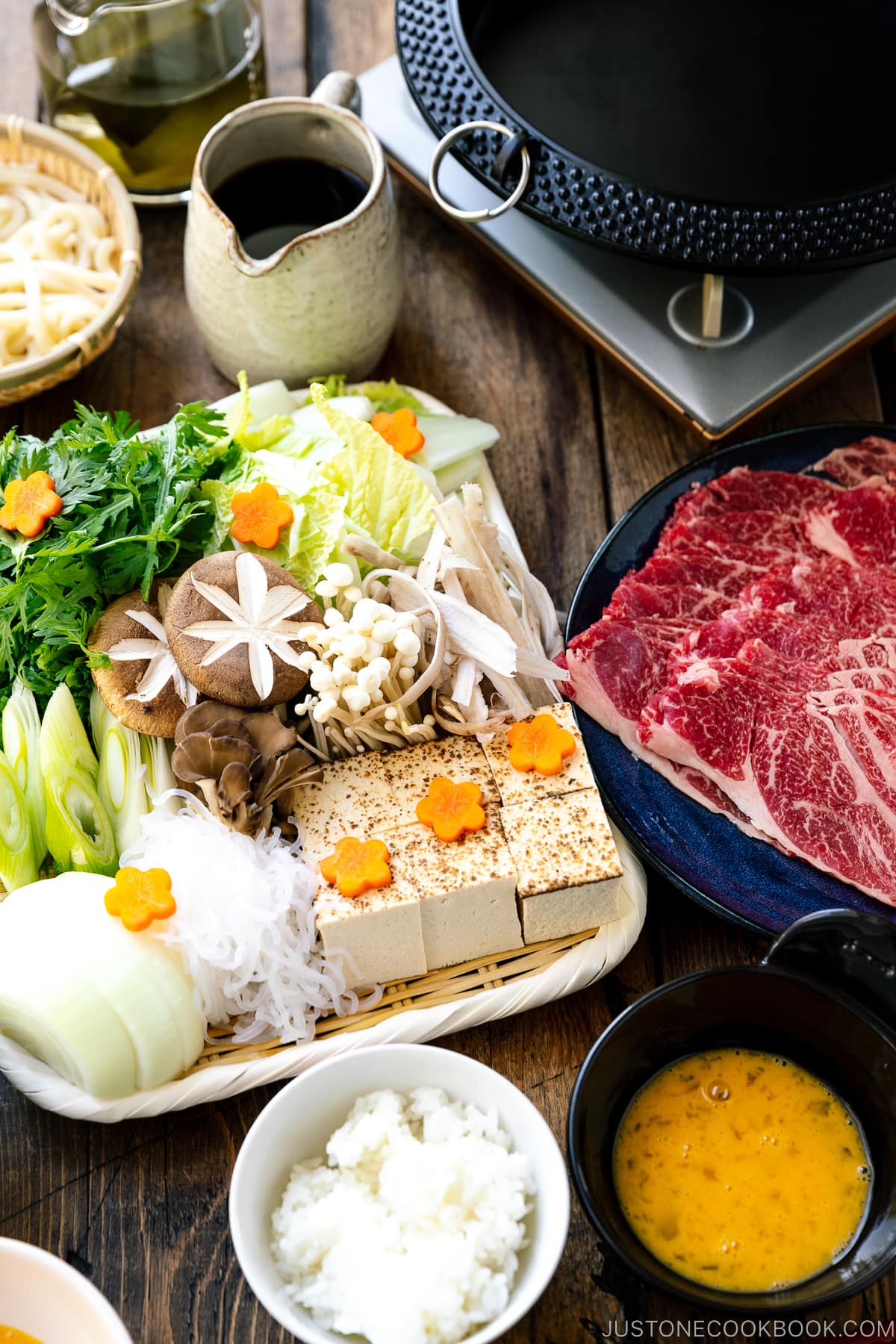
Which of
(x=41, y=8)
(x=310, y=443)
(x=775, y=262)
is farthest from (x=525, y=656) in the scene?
(x=41, y=8)

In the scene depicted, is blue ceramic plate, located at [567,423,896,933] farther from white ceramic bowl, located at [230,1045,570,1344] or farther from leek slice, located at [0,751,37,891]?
leek slice, located at [0,751,37,891]

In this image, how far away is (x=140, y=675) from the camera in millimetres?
1867

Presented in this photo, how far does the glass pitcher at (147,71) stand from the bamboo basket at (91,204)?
0.41 ft

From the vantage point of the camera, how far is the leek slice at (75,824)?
181 cm

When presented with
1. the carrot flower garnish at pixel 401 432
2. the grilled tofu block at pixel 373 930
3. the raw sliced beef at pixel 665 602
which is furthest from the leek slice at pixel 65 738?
the raw sliced beef at pixel 665 602

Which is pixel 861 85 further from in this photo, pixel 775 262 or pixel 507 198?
pixel 507 198

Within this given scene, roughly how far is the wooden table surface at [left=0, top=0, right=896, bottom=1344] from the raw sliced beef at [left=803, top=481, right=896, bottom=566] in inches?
15.0

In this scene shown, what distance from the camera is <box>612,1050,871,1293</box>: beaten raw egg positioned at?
1511mm

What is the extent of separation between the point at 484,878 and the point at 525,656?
→ 378 millimetres

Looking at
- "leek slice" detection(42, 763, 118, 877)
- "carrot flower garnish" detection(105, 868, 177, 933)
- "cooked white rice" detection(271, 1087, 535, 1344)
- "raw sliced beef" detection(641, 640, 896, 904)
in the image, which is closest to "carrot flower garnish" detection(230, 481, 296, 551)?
"leek slice" detection(42, 763, 118, 877)

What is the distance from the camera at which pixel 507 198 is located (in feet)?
6.74

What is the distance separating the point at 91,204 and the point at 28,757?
1213 mm

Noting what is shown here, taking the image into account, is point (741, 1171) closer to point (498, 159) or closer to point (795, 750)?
point (795, 750)

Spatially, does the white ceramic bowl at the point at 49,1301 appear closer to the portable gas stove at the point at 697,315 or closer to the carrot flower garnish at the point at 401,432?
the carrot flower garnish at the point at 401,432
